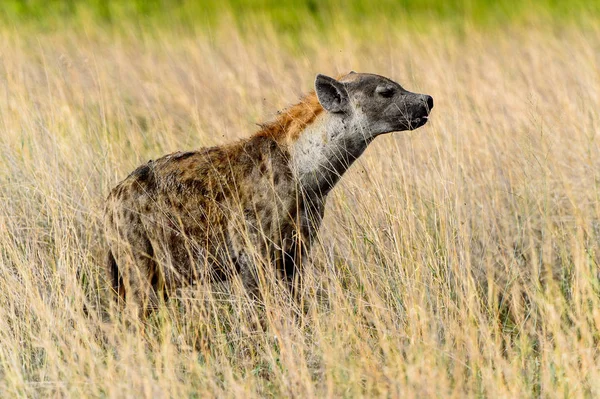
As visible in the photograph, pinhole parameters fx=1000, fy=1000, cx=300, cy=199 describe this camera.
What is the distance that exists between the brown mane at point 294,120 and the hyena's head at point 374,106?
0.13m

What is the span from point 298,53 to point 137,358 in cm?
701

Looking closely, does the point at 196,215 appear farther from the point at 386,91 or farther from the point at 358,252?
the point at 386,91

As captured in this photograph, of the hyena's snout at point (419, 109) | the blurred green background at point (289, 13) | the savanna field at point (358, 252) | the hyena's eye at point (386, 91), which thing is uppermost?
the blurred green background at point (289, 13)

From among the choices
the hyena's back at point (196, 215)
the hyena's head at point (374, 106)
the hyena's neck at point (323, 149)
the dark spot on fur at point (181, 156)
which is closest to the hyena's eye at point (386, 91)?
the hyena's head at point (374, 106)

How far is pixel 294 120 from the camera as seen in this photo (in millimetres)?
5289

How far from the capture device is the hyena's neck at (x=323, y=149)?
16.9 feet

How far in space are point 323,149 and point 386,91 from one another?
17.9 inches

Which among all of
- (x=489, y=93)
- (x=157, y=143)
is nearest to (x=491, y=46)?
(x=489, y=93)

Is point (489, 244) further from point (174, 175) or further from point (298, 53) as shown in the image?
point (298, 53)

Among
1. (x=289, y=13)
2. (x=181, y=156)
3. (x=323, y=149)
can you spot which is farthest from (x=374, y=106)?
(x=289, y=13)

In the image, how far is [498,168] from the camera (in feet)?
21.4

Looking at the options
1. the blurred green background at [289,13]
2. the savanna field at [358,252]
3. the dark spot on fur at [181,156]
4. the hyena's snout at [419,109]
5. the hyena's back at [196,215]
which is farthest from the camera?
the blurred green background at [289,13]

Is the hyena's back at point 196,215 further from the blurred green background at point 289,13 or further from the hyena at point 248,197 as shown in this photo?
the blurred green background at point 289,13

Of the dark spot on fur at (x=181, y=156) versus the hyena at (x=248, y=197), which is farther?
the dark spot on fur at (x=181, y=156)
